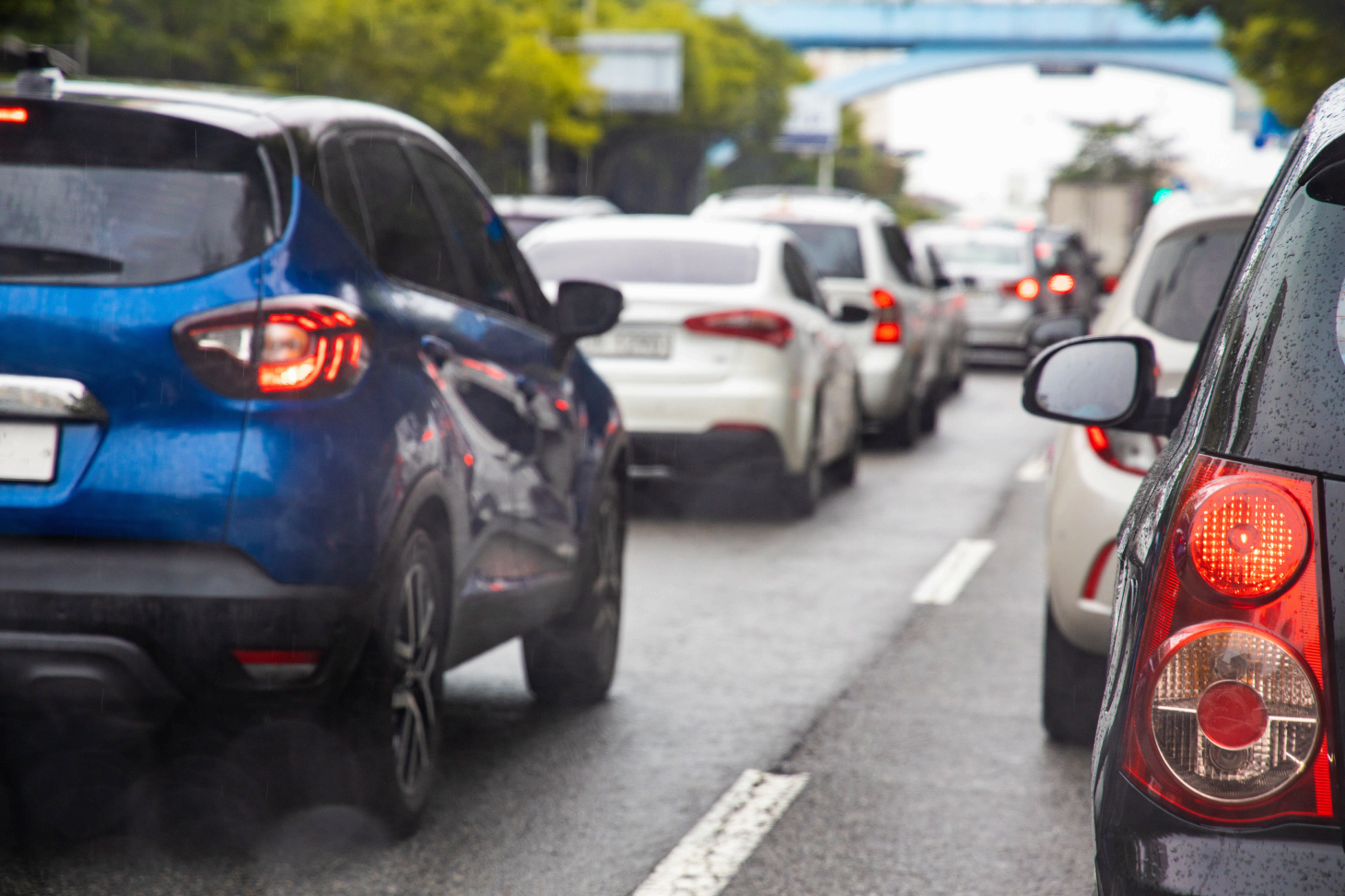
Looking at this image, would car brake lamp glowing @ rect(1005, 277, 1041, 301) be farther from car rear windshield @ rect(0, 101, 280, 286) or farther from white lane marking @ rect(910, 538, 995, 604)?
car rear windshield @ rect(0, 101, 280, 286)

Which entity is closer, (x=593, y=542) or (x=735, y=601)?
(x=593, y=542)

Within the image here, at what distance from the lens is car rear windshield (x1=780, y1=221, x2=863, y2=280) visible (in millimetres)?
14148

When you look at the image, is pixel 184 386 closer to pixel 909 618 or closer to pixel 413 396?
pixel 413 396

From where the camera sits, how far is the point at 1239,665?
87.7 inches

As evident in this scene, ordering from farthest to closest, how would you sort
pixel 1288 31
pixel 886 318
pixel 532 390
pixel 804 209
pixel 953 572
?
pixel 1288 31 → pixel 804 209 → pixel 886 318 → pixel 953 572 → pixel 532 390

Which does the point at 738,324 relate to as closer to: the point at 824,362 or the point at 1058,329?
the point at 824,362

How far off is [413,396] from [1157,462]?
199 cm

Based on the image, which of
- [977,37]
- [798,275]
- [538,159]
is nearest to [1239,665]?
[798,275]

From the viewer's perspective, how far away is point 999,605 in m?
8.28

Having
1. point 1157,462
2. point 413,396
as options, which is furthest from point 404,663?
point 1157,462

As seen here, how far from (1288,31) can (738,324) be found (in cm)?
1203

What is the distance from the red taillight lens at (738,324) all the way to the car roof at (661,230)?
62cm

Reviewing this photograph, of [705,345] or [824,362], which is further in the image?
[824,362]

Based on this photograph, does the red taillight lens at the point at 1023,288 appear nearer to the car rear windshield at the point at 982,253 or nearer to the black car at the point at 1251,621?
the car rear windshield at the point at 982,253
